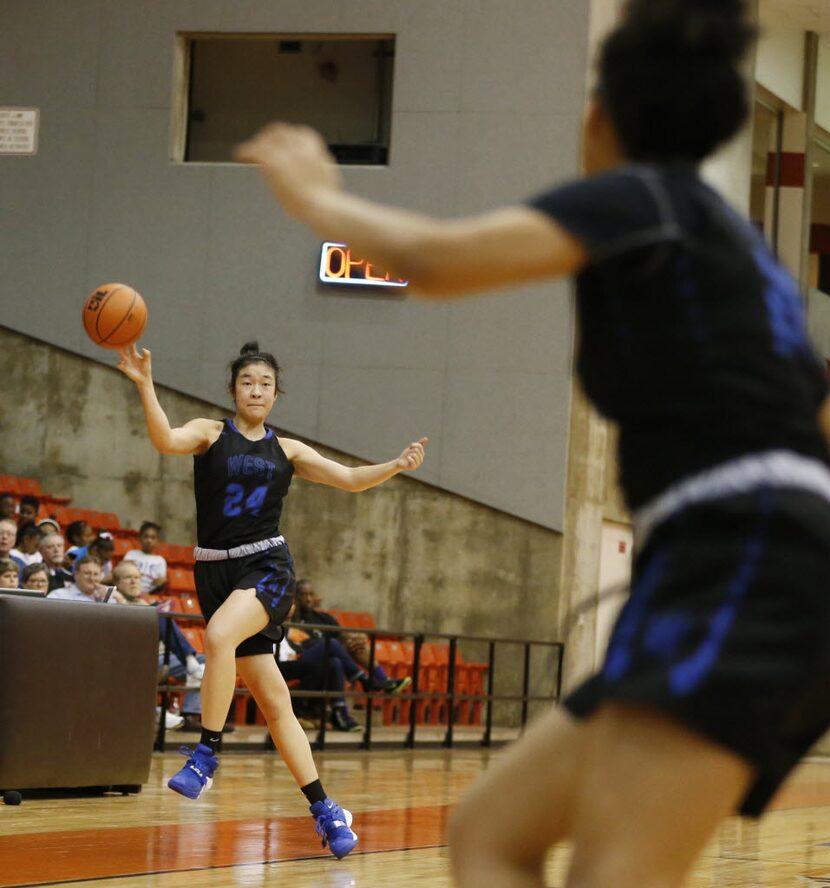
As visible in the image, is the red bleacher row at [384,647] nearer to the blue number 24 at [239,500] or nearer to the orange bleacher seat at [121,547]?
the orange bleacher seat at [121,547]

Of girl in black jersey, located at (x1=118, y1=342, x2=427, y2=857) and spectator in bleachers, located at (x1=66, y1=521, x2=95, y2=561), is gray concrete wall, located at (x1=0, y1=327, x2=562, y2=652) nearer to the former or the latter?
spectator in bleachers, located at (x1=66, y1=521, x2=95, y2=561)

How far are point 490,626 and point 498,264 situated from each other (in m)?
15.3

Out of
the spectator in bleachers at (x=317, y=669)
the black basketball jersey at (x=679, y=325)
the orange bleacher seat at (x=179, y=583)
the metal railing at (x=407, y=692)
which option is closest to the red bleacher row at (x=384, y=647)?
the orange bleacher seat at (x=179, y=583)

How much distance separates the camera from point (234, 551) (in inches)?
244

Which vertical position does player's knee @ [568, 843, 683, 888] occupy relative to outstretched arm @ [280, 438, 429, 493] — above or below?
below

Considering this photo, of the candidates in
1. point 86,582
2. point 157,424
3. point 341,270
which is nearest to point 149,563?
point 86,582

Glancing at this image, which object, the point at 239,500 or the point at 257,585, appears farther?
the point at 239,500

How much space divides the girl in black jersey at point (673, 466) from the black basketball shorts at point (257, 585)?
4098 mm

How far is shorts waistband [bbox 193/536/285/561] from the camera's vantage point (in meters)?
6.20

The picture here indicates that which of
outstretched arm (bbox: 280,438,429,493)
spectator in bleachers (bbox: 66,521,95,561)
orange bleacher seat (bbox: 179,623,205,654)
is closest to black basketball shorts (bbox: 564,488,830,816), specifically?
outstretched arm (bbox: 280,438,429,493)

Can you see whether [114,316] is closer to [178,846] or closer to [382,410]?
[178,846]

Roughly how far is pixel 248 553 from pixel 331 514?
36.8ft

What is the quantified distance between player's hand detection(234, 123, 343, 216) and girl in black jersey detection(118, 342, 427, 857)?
3.54 m

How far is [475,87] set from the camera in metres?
17.1
